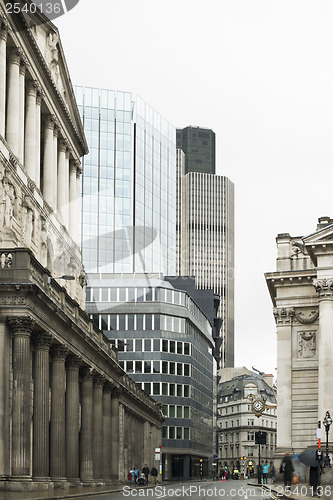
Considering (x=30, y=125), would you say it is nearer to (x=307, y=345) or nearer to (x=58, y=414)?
(x=58, y=414)

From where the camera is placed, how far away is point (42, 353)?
41969mm

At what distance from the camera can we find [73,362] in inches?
2003

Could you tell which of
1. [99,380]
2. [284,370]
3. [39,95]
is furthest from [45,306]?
[284,370]

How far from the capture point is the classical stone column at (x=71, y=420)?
49.3 meters

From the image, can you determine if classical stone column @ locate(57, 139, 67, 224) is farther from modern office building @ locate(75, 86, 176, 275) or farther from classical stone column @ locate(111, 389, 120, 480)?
modern office building @ locate(75, 86, 176, 275)

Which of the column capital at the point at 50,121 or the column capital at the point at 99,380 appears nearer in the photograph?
the column capital at the point at 99,380

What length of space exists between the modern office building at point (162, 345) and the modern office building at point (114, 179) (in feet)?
106

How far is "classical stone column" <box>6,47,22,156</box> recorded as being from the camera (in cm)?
5212

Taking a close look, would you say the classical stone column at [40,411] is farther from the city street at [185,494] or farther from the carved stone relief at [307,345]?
the carved stone relief at [307,345]

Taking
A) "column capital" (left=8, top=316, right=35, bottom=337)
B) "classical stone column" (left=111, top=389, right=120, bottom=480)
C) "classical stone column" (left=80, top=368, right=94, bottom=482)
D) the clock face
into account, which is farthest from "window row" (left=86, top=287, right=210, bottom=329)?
"column capital" (left=8, top=316, right=35, bottom=337)

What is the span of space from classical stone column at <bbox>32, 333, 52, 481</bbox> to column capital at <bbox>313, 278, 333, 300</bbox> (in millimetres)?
32929

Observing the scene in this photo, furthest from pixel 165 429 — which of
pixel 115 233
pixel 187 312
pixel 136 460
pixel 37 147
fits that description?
pixel 37 147

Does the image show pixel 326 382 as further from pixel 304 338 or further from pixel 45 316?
pixel 45 316

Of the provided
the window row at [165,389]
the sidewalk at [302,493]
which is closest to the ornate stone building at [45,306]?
the sidewalk at [302,493]
